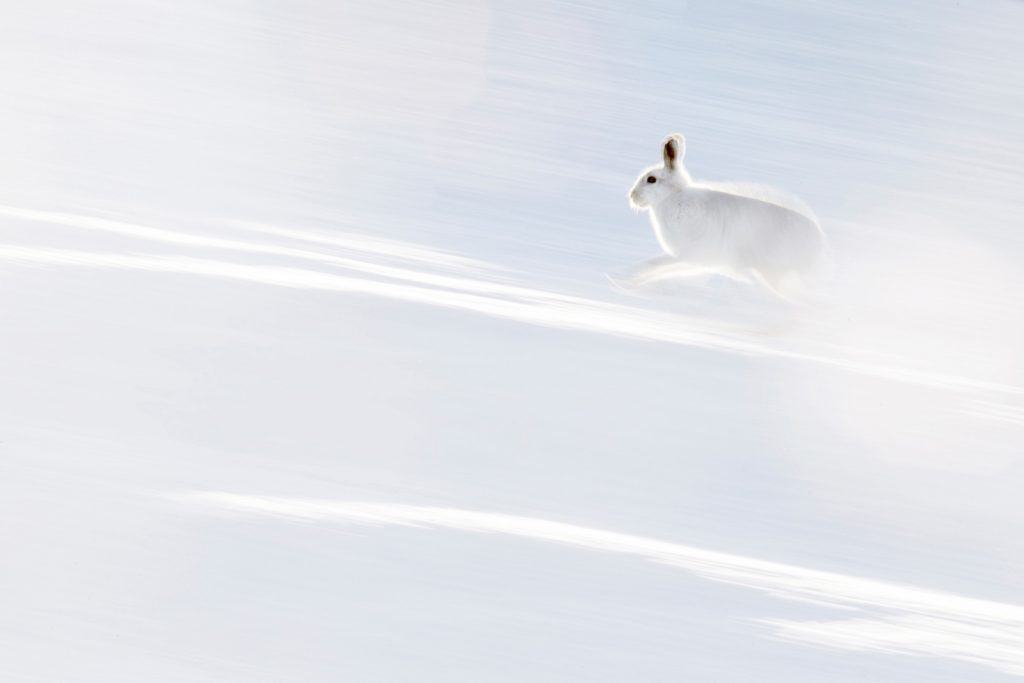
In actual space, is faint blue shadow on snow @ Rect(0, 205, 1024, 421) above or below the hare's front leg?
below

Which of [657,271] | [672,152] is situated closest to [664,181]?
[672,152]

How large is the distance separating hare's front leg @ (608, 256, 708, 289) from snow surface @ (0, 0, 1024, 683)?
0.25 ft

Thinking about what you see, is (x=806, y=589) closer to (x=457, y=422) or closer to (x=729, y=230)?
(x=457, y=422)

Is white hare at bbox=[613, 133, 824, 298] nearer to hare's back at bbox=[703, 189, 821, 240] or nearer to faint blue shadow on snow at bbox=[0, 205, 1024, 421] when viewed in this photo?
hare's back at bbox=[703, 189, 821, 240]

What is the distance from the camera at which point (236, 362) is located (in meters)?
2.98

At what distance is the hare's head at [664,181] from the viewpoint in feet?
13.2

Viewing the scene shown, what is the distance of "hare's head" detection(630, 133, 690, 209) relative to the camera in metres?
4.02

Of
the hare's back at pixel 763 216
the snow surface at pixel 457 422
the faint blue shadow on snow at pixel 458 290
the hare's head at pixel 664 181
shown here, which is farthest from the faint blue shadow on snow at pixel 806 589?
the hare's head at pixel 664 181

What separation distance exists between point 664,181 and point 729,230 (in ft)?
0.71

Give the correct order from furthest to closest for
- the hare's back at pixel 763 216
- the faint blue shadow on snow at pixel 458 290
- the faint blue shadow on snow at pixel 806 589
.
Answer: the hare's back at pixel 763 216 < the faint blue shadow on snow at pixel 458 290 < the faint blue shadow on snow at pixel 806 589

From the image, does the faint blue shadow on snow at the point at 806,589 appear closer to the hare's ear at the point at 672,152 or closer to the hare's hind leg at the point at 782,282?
the hare's hind leg at the point at 782,282

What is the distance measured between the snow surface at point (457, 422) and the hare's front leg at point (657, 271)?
76 mm

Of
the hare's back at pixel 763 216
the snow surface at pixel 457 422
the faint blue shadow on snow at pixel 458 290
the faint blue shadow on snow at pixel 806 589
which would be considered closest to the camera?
the snow surface at pixel 457 422

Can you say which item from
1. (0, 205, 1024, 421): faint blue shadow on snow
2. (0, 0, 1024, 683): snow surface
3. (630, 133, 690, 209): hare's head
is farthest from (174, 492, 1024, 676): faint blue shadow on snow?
(630, 133, 690, 209): hare's head
